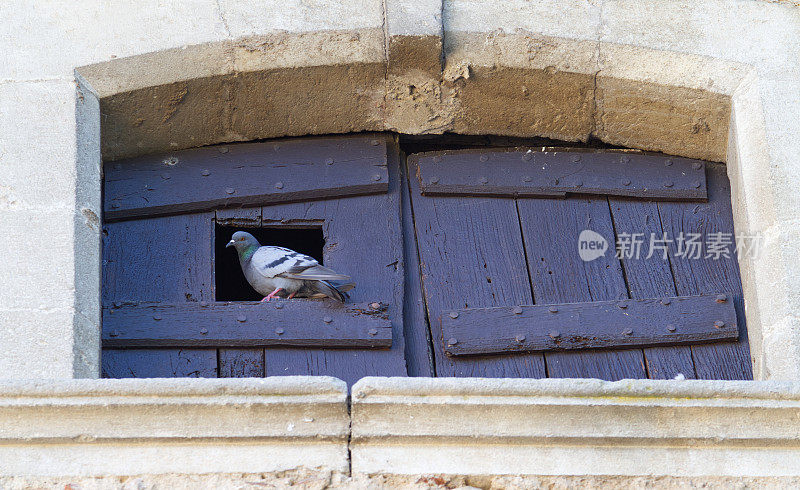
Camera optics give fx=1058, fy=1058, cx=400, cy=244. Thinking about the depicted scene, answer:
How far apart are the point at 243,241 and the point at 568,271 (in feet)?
3.81

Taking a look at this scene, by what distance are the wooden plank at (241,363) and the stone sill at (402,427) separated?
0.60m

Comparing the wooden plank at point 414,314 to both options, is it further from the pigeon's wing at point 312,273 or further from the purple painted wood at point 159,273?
the purple painted wood at point 159,273

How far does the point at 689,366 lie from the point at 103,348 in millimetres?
1838

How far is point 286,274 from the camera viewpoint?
11.6ft

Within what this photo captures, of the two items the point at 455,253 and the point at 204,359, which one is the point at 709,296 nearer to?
the point at 455,253

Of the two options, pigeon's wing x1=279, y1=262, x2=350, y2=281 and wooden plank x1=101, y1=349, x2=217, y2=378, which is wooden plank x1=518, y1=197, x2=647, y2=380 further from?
wooden plank x1=101, y1=349, x2=217, y2=378

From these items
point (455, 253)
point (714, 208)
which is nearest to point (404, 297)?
point (455, 253)

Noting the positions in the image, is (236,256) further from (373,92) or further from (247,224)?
(373,92)

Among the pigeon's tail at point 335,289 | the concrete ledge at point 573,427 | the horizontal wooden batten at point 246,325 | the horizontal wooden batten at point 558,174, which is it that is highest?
the horizontal wooden batten at point 558,174

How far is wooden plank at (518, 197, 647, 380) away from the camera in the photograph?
3355 mm

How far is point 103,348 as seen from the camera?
128 inches

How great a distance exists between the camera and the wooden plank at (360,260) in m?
3.29

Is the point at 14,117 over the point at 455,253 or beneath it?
over

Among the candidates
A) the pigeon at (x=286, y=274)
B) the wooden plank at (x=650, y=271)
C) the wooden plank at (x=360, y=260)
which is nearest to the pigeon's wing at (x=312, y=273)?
the pigeon at (x=286, y=274)
